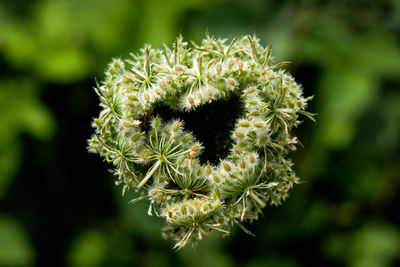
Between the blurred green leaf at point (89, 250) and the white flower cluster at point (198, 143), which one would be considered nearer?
the white flower cluster at point (198, 143)

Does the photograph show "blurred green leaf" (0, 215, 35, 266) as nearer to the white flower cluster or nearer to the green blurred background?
the green blurred background

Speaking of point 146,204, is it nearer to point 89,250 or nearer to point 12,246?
point 89,250

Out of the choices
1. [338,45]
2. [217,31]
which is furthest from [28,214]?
[338,45]

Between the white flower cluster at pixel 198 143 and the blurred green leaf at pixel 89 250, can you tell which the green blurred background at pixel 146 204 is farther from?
the white flower cluster at pixel 198 143

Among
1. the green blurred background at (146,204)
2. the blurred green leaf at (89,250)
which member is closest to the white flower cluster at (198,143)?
the green blurred background at (146,204)

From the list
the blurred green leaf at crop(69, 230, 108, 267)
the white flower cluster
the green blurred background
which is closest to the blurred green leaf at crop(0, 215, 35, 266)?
the green blurred background

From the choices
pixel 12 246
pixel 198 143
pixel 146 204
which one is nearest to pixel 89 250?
pixel 12 246
